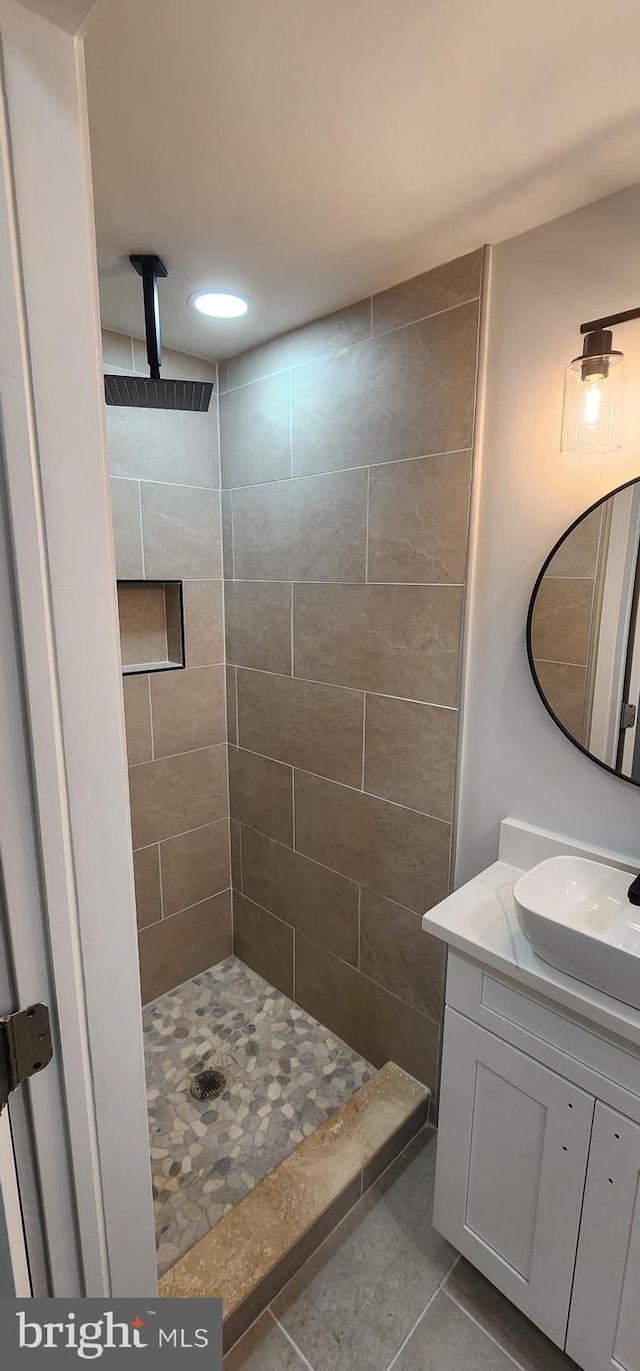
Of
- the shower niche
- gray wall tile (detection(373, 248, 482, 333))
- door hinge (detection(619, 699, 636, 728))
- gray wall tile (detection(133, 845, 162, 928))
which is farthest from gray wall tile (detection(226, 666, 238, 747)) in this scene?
door hinge (detection(619, 699, 636, 728))

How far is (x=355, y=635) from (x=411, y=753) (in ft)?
1.27

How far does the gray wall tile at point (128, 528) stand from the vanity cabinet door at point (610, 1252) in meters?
1.86

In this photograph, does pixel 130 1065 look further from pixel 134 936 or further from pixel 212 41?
pixel 212 41

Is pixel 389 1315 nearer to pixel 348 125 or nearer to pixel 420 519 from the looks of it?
pixel 420 519

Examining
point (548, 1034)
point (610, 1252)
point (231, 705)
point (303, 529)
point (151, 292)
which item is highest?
point (151, 292)

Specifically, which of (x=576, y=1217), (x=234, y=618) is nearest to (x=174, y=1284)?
(x=576, y=1217)

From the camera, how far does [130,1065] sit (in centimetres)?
74

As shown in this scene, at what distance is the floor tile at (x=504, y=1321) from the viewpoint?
122cm

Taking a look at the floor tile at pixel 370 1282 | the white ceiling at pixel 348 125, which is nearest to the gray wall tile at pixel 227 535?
the white ceiling at pixel 348 125

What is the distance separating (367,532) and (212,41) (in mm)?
988

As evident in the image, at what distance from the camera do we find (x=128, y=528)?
1905 mm

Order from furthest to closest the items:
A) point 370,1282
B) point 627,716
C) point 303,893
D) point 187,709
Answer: point 187,709 < point 303,893 < point 370,1282 < point 627,716

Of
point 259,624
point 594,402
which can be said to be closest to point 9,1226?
point 594,402

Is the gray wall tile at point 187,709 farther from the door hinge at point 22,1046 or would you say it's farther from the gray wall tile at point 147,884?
the door hinge at point 22,1046
